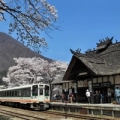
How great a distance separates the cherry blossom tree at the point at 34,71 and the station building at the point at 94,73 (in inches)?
622

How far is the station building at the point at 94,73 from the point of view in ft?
83.7

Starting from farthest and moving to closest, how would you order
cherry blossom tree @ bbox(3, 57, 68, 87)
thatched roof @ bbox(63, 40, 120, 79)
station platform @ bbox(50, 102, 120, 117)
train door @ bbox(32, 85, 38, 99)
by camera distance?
cherry blossom tree @ bbox(3, 57, 68, 87) < thatched roof @ bbox(63, 40, 120, 79) < train door @ bbox(32, 85, 38, 99) < station platform @ bbox(50, 102, 120, 117)

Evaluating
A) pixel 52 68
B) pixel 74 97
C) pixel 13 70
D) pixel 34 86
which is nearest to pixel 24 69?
pixel 13 70

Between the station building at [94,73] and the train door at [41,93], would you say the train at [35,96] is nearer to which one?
the train door at [41,93]

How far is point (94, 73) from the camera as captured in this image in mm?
25422

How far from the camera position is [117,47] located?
30906 millimetres

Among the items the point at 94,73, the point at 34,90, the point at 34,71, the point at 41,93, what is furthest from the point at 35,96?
the point at 34,71

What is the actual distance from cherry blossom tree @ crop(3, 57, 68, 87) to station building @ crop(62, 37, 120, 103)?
51.8ft

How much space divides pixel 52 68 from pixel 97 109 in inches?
1166

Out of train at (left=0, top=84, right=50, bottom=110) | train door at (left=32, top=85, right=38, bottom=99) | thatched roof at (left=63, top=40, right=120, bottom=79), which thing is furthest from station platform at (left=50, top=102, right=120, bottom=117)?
thatched roof at (left=63, top=40, right=120, bottom=79)

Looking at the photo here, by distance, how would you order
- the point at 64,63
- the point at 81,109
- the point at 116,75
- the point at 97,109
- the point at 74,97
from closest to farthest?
the point at 97,109 → the point at 81,109 → the point at 116,75 → the point at 74,97 → the point at 64,63

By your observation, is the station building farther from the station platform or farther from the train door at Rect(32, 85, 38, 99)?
the train door at Rect(32, 85, 38, 99)

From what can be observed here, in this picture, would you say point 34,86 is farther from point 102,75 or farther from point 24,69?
point 24,69

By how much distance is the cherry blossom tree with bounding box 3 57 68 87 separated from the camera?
160 ft
